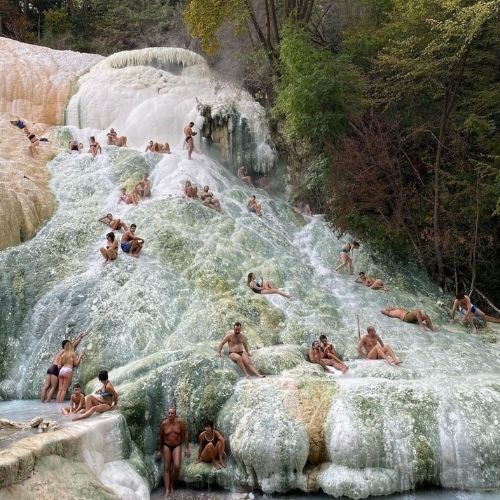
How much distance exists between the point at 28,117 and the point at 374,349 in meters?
16.9

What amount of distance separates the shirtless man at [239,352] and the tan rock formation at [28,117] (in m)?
6.82

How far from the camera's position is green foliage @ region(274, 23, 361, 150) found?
1836cm

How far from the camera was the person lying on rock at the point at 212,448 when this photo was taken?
857cm

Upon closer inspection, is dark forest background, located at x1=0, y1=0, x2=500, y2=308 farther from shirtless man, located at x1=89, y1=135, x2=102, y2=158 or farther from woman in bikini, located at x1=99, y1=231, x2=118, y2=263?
woman in bikini, located at x1=99, y1=231, x2=118, y2=263

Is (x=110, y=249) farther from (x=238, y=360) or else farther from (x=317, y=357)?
(x=317, y=357)

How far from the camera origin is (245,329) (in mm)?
11836

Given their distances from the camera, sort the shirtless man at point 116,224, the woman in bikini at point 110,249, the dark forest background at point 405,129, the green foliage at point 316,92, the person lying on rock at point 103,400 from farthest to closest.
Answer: the green foliage at point 316,92, the dark forest background at point 405,129, the shirtless man at point 116,224, the woman in bikini at point 110,249, the person lying on rock at point 103,400

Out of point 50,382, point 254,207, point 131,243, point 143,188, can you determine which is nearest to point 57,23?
point 143,188

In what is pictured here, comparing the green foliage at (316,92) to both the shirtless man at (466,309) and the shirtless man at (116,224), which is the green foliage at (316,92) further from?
the shirtless man at (116,224)

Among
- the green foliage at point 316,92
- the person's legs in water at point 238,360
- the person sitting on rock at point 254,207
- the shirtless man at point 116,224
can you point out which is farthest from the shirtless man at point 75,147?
the person's legs in water at point 238,360

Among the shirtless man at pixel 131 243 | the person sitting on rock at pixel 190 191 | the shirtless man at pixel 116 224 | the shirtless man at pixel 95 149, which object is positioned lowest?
the shirtless man at pixel 131 243

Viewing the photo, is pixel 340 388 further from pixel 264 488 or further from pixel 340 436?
pixel 264 488

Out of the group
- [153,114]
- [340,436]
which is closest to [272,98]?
[153,114]

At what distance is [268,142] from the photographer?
69.8ft
